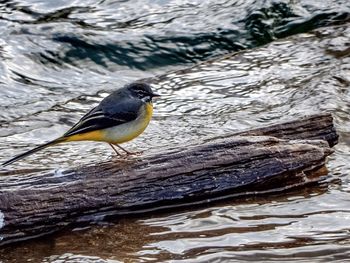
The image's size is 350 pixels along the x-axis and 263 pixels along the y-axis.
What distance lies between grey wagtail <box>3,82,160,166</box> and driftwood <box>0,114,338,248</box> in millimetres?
507

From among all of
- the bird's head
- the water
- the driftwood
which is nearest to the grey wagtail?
the bird's head

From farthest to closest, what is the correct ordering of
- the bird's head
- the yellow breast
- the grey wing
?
the bird's head, the yellow breast, the grey wing

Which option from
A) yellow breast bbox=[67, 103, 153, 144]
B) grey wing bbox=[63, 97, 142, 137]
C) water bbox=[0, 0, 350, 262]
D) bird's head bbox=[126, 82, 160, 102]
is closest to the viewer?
water bbox=[0, 0, 350, 262]

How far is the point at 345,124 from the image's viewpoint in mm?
9094

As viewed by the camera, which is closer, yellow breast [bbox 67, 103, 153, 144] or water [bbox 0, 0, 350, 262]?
water [bbox 0, 0, 350, 262]

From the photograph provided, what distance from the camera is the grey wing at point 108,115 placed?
705 cm

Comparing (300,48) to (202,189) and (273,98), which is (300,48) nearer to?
(273,98)

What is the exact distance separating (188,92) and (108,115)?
3545 millimetres

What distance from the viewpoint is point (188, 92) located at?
10.7m

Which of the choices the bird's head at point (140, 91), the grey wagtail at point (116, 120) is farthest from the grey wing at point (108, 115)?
the bird's head at point (140, 91)

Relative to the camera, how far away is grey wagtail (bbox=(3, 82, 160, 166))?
709 centimetres

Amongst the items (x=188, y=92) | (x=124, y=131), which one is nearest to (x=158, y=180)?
(x=124, y=131)

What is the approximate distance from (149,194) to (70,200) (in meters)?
0.56

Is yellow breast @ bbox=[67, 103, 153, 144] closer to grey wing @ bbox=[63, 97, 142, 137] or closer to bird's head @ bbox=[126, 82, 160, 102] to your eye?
grey wing @ bbox=[63, 97, 142, 137]
